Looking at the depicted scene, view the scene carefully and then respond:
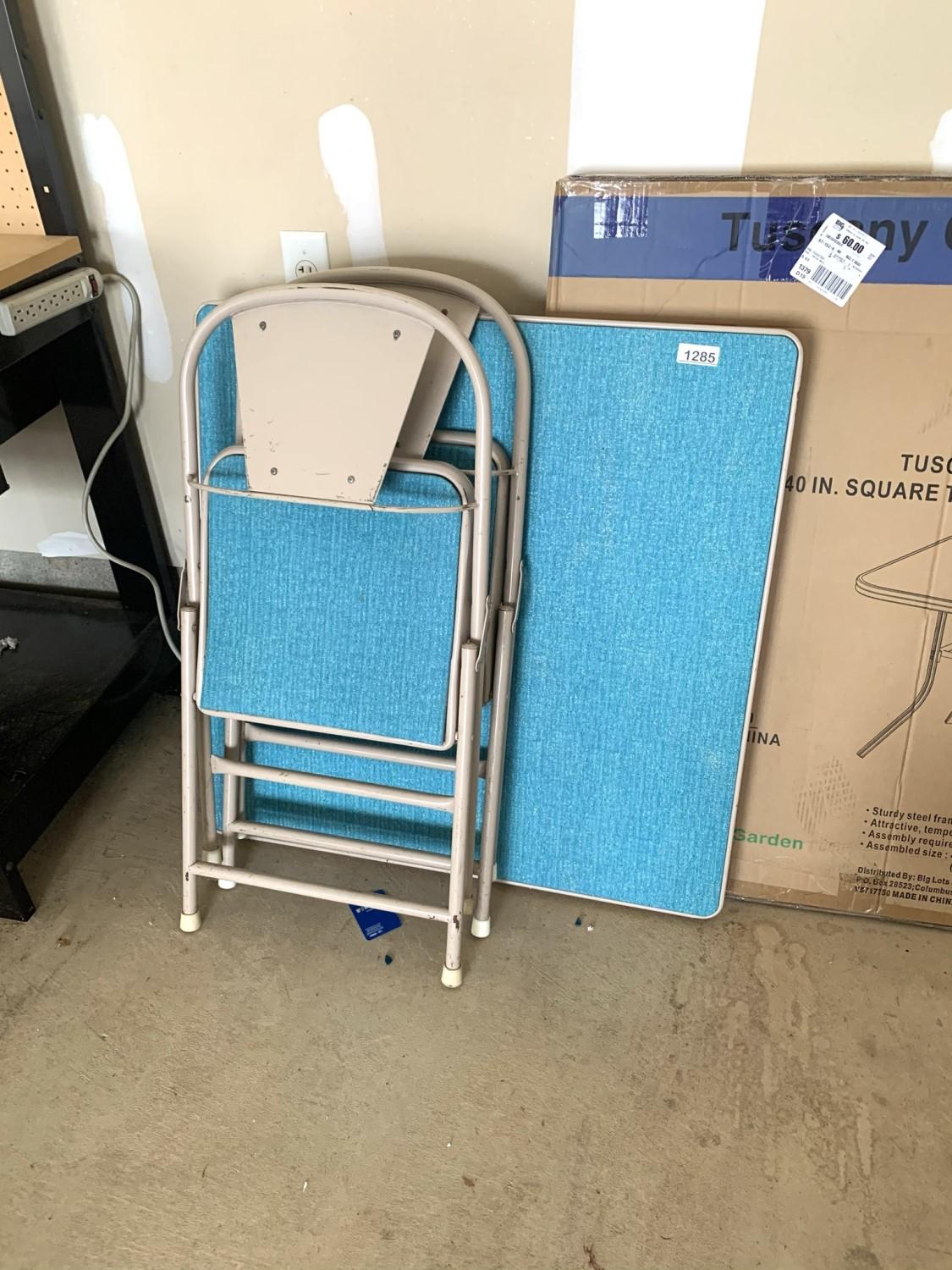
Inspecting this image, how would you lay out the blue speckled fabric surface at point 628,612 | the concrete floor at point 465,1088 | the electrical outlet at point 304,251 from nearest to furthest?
1. the concrete floor at point 465,1088
2. the blue speckled fabric surface at point 628,612
3. the electrical outlet at point 304,251

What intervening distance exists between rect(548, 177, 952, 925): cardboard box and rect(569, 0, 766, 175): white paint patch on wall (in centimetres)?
6

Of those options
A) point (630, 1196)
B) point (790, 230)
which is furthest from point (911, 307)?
point (630, 1196)

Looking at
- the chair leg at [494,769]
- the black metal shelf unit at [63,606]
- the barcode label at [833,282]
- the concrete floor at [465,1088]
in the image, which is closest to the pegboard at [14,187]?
the black metal shelf unit at [63,606]

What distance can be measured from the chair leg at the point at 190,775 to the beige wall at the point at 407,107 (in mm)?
642

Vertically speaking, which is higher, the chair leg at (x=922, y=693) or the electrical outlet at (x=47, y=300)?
the electrical outlet at (x=47, y=300)

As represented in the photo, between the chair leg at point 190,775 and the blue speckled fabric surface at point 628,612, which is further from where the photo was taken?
the chair leg at point 190,775

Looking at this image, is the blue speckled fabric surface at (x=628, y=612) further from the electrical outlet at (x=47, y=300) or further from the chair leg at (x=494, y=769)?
the electrical outlet at (x=47, y=300)

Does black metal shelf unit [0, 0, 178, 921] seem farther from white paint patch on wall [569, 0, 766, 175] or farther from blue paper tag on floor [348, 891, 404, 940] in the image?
white paint patch on wall [569, 0, 766, 175]

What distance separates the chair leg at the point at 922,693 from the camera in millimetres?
1480

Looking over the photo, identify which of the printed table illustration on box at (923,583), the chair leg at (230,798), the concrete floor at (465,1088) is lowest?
the concrete floor at (465,1088)

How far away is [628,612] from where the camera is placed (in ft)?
4.88

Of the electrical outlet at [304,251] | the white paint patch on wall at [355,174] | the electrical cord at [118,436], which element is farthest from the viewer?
the electrical cord at [118,436]

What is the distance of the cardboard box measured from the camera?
1.32 m

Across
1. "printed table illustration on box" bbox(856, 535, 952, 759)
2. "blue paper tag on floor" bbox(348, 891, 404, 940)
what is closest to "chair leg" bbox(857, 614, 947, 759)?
"printed table illustration on box" bbox(856, 535, 952, 759)
